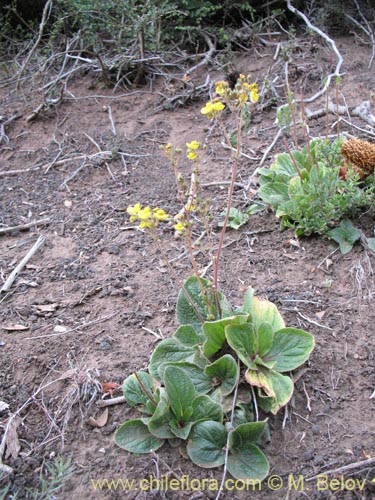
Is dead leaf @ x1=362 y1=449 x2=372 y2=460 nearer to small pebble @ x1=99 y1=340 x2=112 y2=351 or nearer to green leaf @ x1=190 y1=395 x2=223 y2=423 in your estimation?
green leaf @ x1=190 y1=395 x2=223 y2=423

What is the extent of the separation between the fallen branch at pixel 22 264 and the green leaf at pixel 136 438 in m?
1.21

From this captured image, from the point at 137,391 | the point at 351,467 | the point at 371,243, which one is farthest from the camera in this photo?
the point at 371,243

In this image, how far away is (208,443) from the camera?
1820mm

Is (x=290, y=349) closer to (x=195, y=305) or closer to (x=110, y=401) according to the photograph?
(x=195, y=305)

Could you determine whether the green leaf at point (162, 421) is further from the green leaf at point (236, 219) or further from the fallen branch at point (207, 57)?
the fallen branch at point (207, 57)

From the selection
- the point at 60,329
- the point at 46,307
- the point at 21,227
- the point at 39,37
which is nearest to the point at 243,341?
the point at 60,329

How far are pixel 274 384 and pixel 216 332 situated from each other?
0.29 metres

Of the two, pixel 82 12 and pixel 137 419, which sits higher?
pixel 82 12

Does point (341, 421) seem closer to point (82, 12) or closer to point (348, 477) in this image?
point (348, 477)

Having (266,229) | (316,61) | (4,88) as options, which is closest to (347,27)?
(316,61)

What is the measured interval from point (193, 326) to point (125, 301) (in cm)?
50

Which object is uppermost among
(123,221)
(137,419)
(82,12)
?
(82,12)

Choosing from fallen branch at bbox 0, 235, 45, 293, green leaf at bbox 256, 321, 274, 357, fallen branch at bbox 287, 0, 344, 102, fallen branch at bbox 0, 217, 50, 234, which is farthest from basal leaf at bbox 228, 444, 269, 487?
fallen branch at bbox 287, 0, 344, 102

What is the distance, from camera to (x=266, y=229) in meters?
2.90
